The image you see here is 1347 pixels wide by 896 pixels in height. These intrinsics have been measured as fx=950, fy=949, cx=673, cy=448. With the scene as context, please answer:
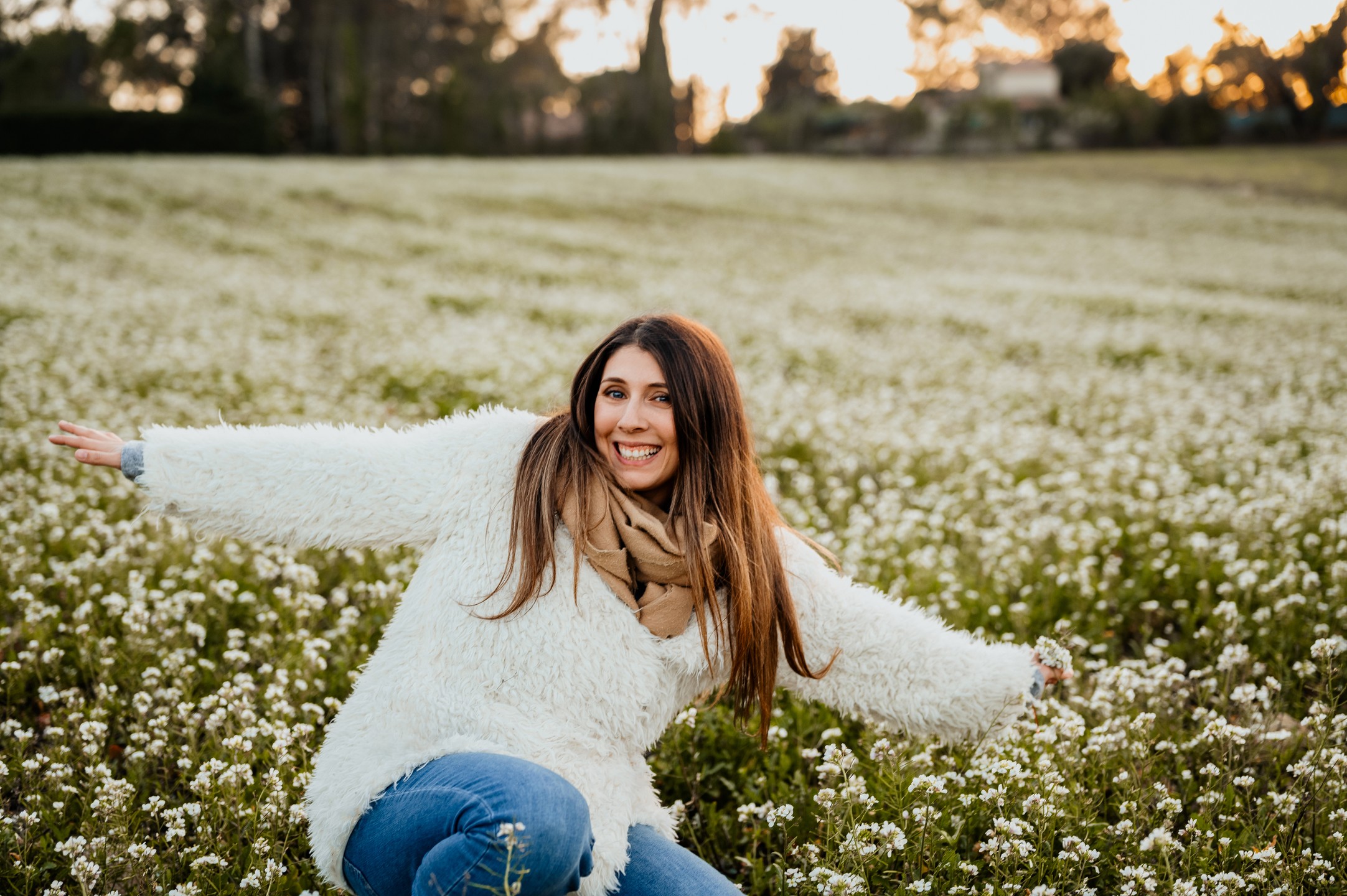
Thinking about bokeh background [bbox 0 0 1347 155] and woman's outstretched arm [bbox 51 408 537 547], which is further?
bokeh background [bbox 0 0 1347 155]

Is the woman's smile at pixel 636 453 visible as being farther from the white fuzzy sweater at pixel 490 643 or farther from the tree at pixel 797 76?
the tree at pixel 797 76

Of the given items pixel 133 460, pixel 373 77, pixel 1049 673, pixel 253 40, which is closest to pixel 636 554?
pixel 1049 673

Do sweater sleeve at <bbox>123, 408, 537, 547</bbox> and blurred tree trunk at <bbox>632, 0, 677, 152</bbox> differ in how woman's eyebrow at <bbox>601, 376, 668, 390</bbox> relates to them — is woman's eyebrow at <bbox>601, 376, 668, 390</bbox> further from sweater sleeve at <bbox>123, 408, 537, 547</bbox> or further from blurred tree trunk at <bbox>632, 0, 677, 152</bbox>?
blurred tree trunk at <bbox>632, 0, 677, 152</bbox>

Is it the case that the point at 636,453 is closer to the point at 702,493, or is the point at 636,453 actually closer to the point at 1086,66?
the point at 702,493

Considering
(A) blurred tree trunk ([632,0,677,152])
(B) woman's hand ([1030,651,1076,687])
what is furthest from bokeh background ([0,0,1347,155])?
(B) woman's hand ([1030,651,1076,687])

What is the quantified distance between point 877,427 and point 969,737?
497 centimetres

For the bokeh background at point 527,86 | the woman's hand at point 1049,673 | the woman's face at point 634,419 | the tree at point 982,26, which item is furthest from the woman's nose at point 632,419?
the tree at point 982,26

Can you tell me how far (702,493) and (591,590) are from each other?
0.44 metres

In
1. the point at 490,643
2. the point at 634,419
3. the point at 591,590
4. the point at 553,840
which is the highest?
the point at 634,419

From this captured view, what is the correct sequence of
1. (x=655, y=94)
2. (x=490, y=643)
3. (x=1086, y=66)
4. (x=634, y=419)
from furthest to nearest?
(x=1086, y=66) < (x=655, y=94) < (x=634, y=419) < (x=490, y=643)

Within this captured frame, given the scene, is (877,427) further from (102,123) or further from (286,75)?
(286,75)

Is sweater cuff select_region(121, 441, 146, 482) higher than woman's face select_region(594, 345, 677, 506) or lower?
lower

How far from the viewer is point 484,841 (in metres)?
2.12

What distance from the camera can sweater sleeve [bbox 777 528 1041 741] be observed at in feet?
9.20
